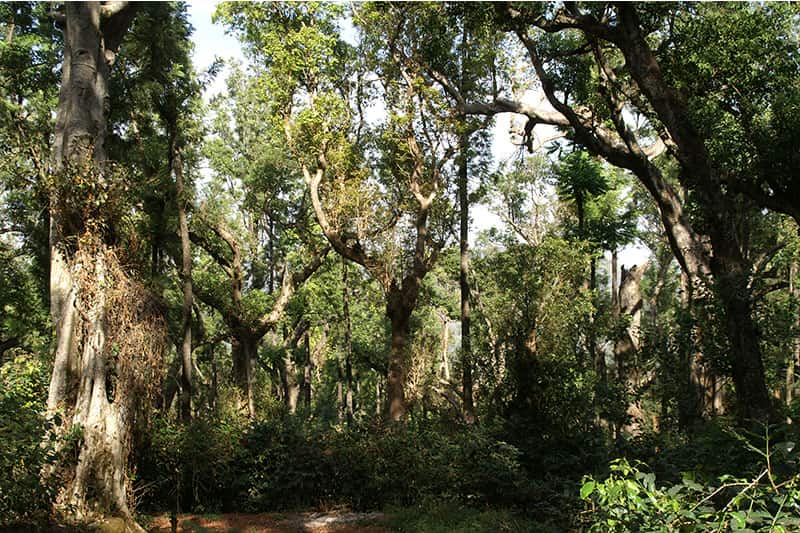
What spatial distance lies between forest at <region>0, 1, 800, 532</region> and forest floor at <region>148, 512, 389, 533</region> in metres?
0.16

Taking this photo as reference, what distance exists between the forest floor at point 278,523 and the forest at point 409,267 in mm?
156

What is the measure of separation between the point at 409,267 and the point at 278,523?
8957 millimetres

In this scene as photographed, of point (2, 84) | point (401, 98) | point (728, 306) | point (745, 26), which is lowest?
point (728, 306)

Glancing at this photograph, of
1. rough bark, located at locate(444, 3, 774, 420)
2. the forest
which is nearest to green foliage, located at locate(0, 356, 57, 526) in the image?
the forest

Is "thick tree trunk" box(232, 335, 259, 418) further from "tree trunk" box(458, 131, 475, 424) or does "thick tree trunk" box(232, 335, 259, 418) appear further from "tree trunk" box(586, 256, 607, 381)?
"tree trunk" box(586, 256, 607, 381)

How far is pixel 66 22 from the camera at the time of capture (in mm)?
8336

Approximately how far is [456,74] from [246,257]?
38.3ft

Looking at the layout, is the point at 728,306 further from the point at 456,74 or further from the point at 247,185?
the point at 247,185

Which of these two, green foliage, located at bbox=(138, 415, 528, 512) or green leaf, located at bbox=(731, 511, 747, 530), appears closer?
green leaf, located at bbox=(731, 511, 747, 530)

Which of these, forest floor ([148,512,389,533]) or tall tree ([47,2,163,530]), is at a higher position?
tall tree ([47,2,163,530])

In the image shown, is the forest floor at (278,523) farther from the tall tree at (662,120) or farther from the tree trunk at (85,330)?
the tall tree at (662,120)

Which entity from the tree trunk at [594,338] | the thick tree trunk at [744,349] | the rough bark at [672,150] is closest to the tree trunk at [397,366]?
the tree trunk at [594,338]

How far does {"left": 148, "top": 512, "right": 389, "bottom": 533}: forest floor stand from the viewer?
25.2 feet

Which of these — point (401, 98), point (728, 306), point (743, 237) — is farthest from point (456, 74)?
point (728, 306)
